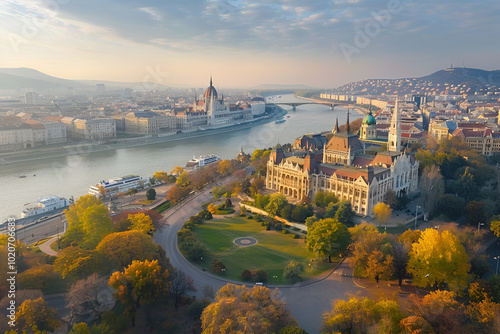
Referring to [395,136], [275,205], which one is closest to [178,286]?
[275,205]

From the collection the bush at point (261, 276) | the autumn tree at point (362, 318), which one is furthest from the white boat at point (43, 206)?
the autumn tree at point (362, 318)

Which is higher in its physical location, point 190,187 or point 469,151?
point 469,151

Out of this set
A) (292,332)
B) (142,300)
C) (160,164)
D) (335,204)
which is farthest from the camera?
(160,164)

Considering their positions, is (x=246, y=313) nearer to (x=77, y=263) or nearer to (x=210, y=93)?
(x=77, y=263)

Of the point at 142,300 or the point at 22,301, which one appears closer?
the point at 22,301

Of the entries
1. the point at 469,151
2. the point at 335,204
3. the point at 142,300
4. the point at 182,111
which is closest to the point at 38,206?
the point at 142,300

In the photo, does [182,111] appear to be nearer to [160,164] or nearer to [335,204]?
[160,164]

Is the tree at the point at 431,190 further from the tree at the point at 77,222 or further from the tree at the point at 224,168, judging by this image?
the tree at the point at 77,222
